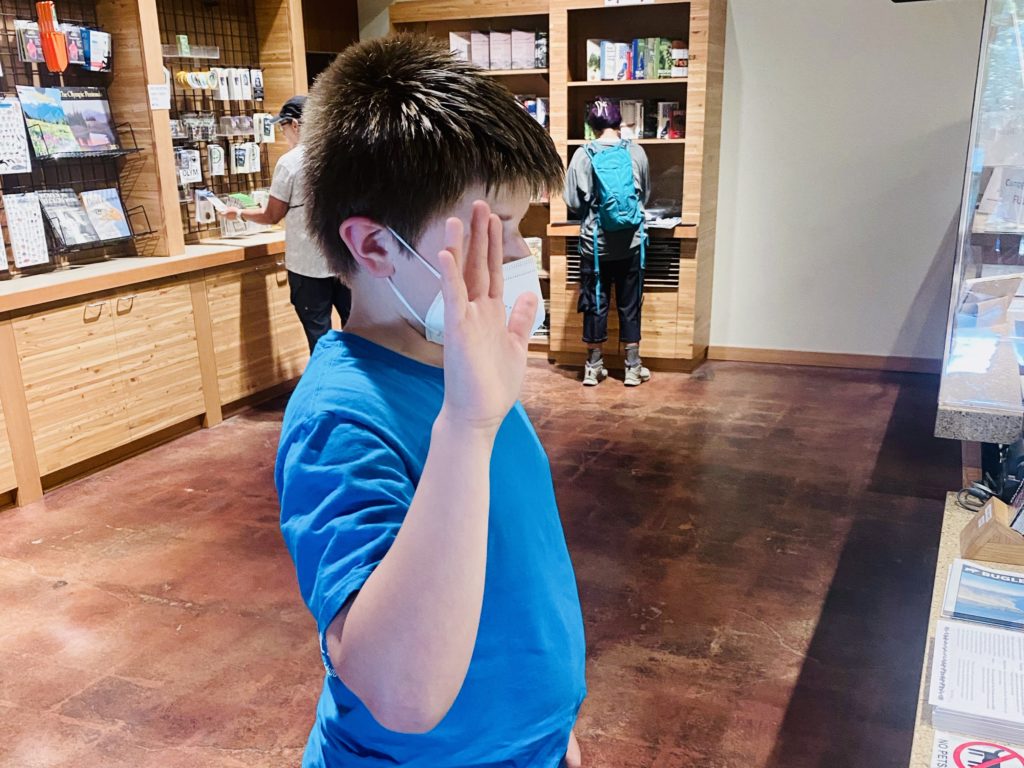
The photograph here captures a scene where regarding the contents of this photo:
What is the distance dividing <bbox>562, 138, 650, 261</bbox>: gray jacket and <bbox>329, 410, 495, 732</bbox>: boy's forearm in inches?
177

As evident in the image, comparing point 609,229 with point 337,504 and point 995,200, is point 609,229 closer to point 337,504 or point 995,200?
point 995,200

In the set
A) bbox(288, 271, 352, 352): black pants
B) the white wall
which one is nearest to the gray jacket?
the white wall

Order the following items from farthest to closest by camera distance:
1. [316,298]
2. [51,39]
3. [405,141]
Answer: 1. [316,298]
2. [51,39]
3. [405,141]

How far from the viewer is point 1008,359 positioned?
7.70 ft

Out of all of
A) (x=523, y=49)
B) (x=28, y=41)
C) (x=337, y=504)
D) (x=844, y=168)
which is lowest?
(x=337, y=504)

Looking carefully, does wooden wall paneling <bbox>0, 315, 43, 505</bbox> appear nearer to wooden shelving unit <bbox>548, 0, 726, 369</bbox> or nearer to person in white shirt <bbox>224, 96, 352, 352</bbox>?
person in white shirt <bbox>224, 96, 352, 352</bbox>

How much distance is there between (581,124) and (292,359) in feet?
7.94

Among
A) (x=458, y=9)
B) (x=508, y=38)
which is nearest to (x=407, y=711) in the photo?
(x=508, y=38)

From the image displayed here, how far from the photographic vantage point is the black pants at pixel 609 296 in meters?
5.18

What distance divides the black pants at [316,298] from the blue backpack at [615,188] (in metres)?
1.50

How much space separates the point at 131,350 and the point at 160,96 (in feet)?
4.06

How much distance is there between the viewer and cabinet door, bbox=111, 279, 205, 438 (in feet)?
13.5

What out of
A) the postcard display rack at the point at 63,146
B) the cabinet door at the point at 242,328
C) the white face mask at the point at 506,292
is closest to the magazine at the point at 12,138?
the postcard display rack at the point at 63,146

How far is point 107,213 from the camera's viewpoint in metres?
4.35
